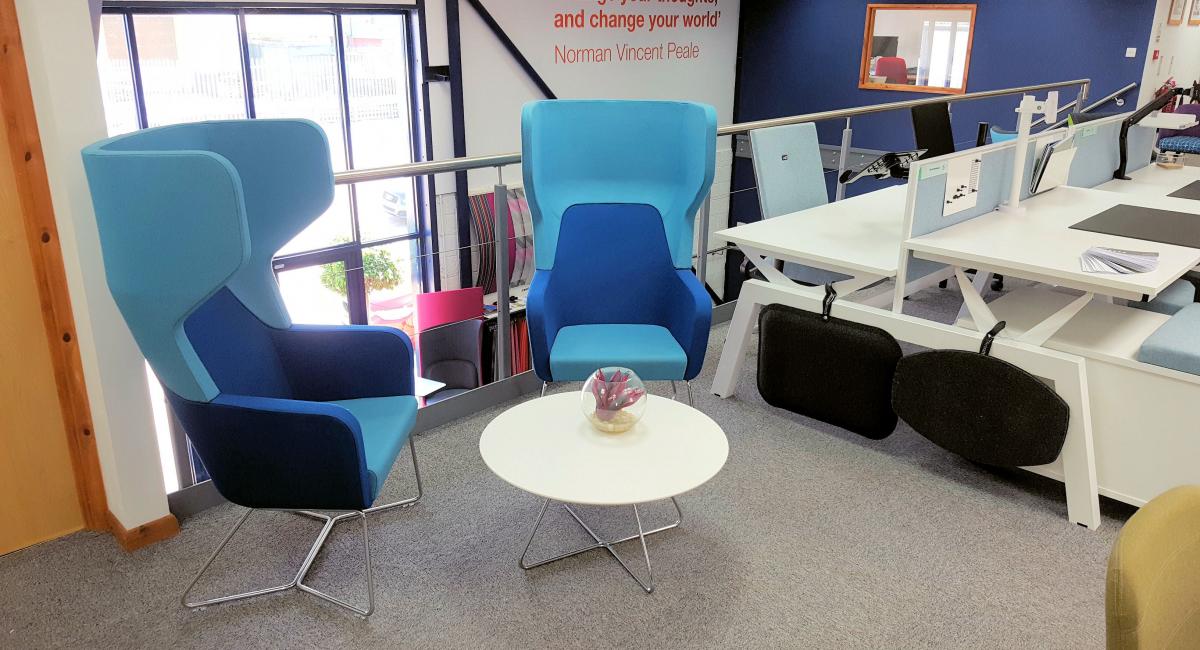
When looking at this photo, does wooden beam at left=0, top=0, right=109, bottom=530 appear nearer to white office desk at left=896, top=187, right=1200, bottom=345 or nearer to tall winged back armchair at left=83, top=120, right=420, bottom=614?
tall winged back armchair at left=83, top=120, right=420, bottom=614

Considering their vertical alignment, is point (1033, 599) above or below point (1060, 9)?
below

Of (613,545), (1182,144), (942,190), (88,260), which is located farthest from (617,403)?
(1182,144)

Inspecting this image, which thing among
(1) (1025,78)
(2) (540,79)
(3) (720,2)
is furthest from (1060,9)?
(2) (540,79)

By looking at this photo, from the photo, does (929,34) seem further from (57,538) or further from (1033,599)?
(57,538)

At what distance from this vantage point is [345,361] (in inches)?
94.3

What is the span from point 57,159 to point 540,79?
6240 millimetres

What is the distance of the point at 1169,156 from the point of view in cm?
435

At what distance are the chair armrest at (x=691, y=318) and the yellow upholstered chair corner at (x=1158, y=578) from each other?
165 centimetres

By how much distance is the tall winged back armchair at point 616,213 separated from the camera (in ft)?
9.55

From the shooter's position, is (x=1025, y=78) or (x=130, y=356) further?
(x=1025, y=78)

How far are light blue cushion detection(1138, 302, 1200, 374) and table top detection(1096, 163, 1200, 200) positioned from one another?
131 cm

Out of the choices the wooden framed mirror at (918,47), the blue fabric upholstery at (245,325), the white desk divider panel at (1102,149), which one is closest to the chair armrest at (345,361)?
the blue fabric upholstery at (245,325)

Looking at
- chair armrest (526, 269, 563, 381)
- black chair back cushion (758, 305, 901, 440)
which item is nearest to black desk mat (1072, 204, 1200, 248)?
black chair back cushion (758, 305, 901, 440)

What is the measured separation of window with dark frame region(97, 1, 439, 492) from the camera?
18.9 ft
